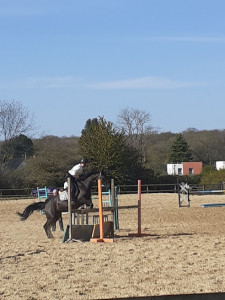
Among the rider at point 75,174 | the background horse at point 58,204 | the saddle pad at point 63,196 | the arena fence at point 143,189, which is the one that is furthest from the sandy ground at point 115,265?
the arena fence at point 143,189

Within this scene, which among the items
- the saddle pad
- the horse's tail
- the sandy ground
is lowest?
the sandy ground

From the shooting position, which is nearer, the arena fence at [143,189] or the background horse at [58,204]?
the background horse at [58,204]

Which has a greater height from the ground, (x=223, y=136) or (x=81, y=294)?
→ (x=223, y=136)

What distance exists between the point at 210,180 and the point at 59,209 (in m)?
41.2

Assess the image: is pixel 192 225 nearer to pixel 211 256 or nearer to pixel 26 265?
pixel 211 256

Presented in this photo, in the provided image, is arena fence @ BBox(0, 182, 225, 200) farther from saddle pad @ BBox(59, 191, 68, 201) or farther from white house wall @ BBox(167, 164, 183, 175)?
white house wall @ BBox(167, 164, 183, 175)

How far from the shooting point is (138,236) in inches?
615

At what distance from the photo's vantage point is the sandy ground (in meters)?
8.16

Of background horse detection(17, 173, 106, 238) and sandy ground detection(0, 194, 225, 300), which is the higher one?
background horse detection(17, 173, 106, 238)

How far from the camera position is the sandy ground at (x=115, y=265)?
8156mm

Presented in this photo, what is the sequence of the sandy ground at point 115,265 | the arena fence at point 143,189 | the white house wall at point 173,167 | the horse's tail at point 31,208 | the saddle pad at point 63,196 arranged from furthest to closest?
the white house wall at point 173,167 → the arena fence at point 143,189 → the horse's tail at point 31,208 → the saddle pad at point 63,196 → the sandy ground at point 115,265

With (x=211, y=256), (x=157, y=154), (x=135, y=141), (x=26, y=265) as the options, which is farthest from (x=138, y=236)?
(x=157, y=154)

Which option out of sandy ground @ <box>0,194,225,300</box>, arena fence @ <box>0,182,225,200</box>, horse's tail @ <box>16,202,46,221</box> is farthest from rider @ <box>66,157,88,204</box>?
arena fence @ <box>0,182,225,200</box>

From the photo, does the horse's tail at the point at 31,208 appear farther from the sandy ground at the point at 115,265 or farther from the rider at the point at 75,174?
the rider at the point at 75,174
